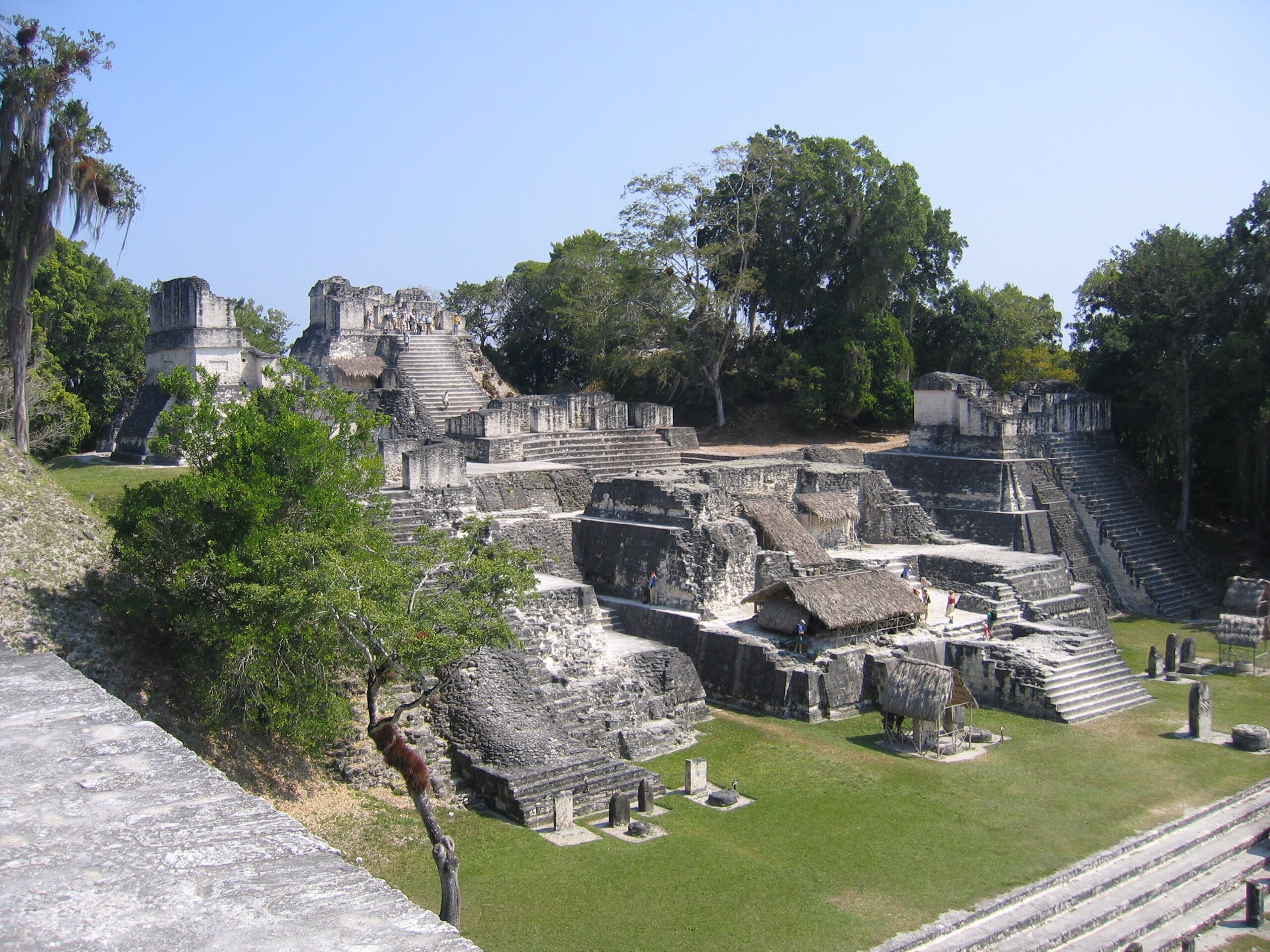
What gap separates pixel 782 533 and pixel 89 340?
16942 millimetres

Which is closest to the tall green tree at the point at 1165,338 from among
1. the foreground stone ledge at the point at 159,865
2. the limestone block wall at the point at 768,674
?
the limestone block wall at the point at 768,674

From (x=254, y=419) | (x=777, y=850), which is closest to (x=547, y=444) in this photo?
(x=254, y=419)

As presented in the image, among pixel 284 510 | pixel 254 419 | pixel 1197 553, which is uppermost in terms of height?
pixel 254 419

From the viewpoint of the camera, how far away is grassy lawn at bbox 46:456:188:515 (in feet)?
45.9

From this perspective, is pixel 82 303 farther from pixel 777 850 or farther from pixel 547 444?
pixel 777 850

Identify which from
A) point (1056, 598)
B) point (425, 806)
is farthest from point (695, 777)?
point (1056, 598)

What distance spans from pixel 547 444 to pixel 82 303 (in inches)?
466

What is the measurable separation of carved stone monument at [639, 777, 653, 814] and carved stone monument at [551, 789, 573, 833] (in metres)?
0.80

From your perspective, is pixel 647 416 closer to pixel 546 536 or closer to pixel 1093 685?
pixel 546 536

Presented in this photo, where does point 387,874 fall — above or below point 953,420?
below

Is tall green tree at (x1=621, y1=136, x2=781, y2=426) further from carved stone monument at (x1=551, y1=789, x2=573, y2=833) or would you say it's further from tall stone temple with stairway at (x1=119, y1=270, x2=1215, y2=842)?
carved stone monument at (x1=551, y1=789, x2=573, y2=833)

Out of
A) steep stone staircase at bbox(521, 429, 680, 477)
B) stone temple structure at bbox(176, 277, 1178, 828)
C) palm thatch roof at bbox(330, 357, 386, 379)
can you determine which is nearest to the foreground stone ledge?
stone temple structure at bbox(176, 277, 1178, 828)

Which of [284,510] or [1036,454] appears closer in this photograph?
[284,510]

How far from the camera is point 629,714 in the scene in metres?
12.9
